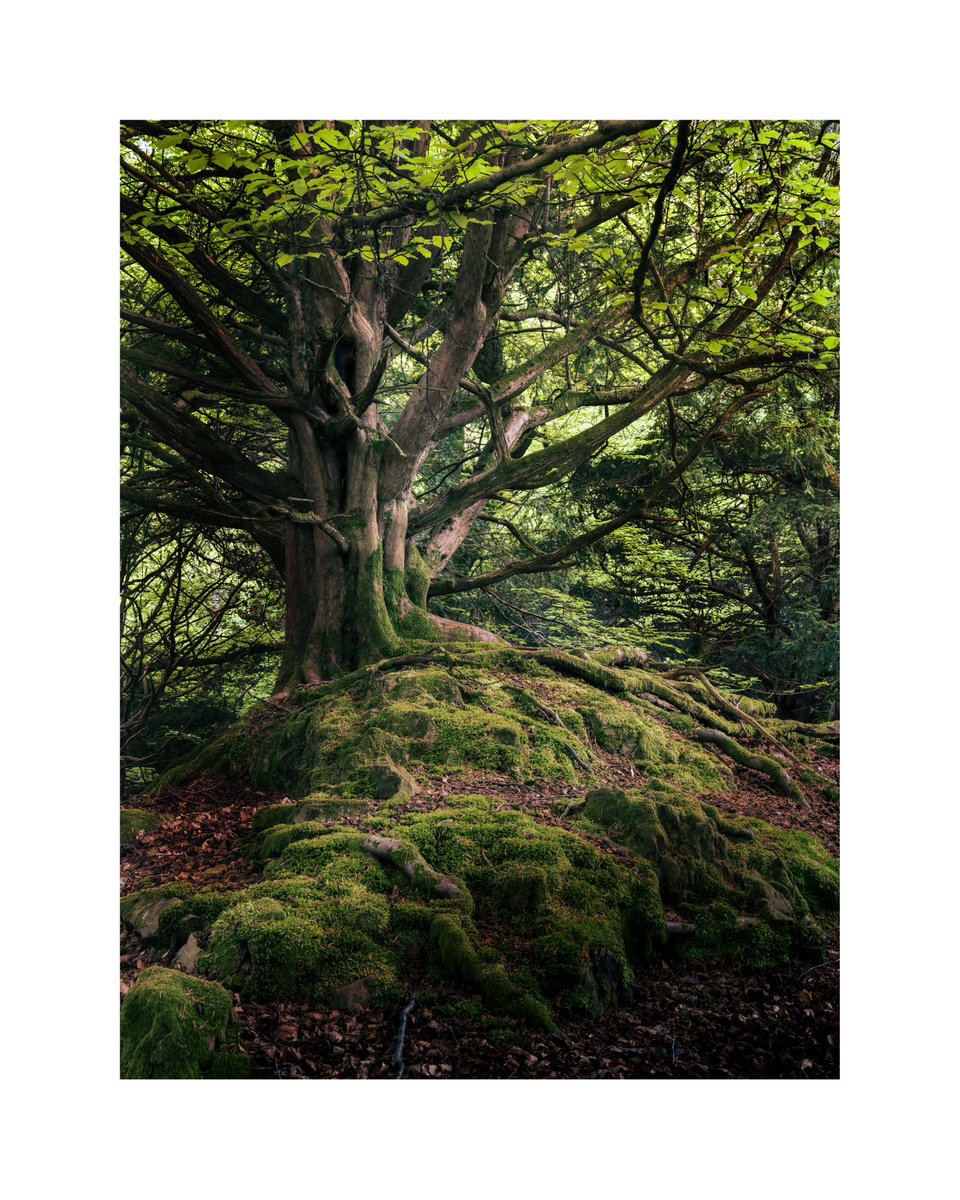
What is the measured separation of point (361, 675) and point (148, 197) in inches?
87.2

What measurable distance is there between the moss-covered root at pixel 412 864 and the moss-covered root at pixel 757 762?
1370 millimetres

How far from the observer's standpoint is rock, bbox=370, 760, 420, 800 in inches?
134

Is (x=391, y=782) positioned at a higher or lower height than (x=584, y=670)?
lower

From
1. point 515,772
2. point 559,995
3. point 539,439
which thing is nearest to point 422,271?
point 539,439

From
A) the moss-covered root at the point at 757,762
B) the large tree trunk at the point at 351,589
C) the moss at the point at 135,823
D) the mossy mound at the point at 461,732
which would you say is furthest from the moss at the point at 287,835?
the moss-covered root at the point at 757,762

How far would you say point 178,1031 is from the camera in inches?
112

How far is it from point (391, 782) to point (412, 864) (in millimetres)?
412

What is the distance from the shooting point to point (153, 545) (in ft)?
13.6

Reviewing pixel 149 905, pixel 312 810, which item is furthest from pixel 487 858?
pixel 149 905

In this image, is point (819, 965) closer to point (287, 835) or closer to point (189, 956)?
point (287, 835)

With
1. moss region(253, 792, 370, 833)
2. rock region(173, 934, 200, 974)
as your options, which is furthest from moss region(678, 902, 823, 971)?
rock region(173, 934, 200, 974)

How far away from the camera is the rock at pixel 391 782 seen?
11.2 feet

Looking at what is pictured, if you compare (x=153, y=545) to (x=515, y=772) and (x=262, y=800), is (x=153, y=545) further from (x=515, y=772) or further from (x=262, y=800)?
(x=515, y=772)

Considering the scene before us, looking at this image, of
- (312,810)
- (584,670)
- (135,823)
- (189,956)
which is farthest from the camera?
(584,670)
